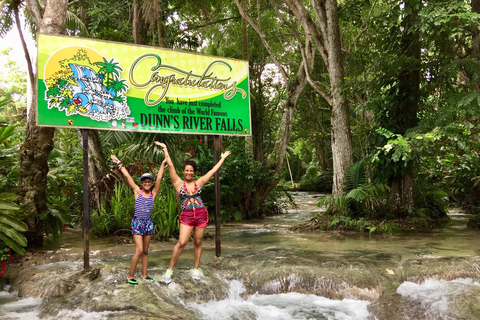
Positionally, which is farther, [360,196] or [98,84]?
[360,196]

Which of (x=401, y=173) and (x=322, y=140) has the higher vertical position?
(x=322, y=140)

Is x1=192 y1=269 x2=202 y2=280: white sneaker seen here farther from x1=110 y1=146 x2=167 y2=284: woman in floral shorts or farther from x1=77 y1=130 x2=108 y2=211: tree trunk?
x1=77 y1=130 x2=108 y2=211: tree trunk

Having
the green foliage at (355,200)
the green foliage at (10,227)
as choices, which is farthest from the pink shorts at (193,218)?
the green foliage at (355,200)

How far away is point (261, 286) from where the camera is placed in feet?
18.7

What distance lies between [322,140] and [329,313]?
23085 mm

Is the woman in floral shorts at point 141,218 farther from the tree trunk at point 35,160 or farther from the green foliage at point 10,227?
the tree trunk at point 35,160

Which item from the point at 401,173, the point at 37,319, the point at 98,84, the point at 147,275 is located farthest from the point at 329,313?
the point at 401,173

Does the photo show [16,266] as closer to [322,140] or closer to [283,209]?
[283,209]

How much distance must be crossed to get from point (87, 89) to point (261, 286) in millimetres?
3556

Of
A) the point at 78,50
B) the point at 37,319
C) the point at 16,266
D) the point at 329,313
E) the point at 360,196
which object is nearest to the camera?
the point at 37,319

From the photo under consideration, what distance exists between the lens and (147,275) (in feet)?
17.3

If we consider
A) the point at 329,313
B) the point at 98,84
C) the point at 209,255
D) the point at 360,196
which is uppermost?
the point at 98,84

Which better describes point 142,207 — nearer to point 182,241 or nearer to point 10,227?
point 182,241

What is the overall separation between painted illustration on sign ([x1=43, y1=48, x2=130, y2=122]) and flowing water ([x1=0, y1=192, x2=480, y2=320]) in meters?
2.11
